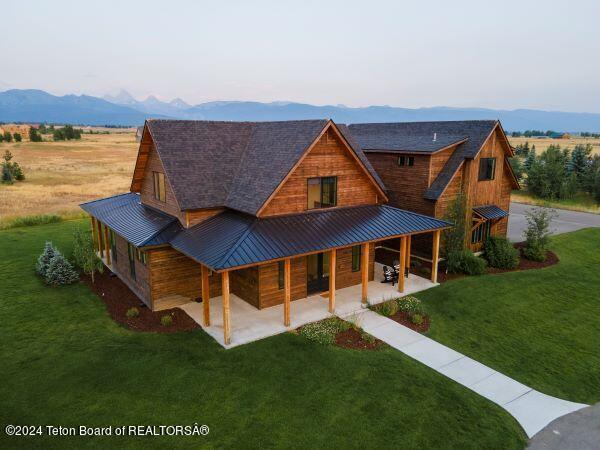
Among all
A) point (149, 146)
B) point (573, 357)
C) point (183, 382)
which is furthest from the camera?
point (149, 146)

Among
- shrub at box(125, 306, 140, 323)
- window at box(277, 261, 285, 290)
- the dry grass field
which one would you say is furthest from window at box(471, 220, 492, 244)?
the dry grass field

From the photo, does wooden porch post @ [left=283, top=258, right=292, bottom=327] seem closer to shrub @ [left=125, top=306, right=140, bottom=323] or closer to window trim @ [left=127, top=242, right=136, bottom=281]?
shrub @ [left=125, top=306, right=140, bottom=323]

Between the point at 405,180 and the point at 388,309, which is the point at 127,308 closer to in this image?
the point at 388,309

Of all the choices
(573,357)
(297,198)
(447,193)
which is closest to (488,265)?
(447,193)

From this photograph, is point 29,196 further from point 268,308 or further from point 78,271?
point 268,308

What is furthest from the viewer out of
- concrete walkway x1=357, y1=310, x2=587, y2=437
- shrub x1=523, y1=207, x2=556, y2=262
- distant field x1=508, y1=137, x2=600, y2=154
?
distant field x1=508, y1=137, x2=600, y2=154
